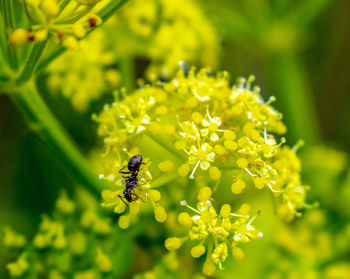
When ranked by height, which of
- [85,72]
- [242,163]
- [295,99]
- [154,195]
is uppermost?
[295,99]

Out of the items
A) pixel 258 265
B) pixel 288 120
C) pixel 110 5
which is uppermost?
pixel 288 120

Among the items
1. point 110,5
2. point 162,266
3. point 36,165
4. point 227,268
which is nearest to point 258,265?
point 227,268

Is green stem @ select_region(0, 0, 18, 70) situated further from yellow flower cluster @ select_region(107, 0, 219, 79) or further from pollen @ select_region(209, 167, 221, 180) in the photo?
yellow flower cluster @ select_region(107, 0, 219, 79)

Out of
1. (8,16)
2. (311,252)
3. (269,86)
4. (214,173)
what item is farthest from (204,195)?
(269,86)

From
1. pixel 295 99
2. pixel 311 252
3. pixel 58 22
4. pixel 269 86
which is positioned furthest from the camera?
pixel 269 86

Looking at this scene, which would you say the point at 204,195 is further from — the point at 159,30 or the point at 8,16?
the point at 159,30

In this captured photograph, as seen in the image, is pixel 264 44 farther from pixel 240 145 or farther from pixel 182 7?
pixel 240 145

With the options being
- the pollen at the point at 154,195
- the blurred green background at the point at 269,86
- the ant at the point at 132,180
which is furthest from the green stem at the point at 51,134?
the blurred green background at the point at 269,86
